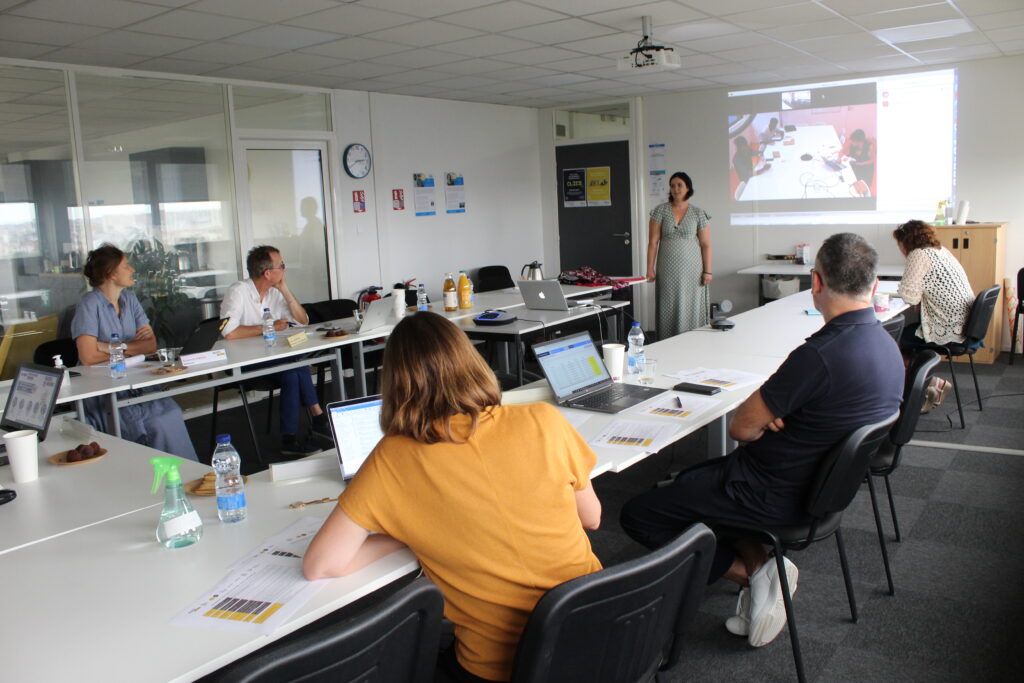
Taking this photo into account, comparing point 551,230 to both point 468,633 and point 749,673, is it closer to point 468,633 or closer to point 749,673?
point 749,673

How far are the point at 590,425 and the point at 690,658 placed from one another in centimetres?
79

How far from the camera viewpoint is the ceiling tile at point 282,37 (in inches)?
185

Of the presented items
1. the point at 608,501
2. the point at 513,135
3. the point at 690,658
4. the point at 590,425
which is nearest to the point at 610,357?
the point at 590,425

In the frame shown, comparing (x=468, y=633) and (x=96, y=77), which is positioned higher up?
(x=96, y=77)

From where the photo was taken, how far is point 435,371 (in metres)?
1.63

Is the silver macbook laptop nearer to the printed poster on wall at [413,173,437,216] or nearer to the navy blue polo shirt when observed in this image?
the navy blue polo shirt

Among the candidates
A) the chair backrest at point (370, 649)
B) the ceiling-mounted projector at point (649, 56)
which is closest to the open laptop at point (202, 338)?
the ceiling-mounted projector at point (649, 56)

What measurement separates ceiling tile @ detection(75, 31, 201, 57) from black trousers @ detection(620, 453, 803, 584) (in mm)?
3898

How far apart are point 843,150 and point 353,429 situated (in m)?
6.78

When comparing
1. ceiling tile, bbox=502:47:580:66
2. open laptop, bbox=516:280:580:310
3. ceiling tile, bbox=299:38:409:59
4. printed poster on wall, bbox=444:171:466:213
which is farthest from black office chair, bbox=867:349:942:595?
printed poster on wall, bbox=444:171:466:213

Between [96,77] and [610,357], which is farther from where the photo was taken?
[96,77]

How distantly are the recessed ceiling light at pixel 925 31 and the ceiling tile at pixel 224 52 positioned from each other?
4.15 meters

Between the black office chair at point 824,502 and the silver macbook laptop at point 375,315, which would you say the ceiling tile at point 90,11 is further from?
the black office chair at point 824,502

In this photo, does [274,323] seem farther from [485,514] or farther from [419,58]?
[485,514]
